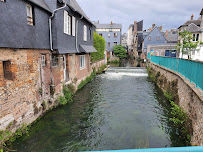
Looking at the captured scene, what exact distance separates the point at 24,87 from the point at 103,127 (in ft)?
15.2

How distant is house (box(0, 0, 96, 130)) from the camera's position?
5.89 m

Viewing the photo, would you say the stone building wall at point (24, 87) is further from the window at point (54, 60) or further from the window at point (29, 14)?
the window at point (29, 14)

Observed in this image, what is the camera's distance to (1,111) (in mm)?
5602

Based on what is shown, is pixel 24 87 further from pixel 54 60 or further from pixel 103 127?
pixel 103 127

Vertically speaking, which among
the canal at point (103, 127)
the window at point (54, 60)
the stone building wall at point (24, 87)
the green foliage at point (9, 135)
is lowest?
the canal at point (103, 127)

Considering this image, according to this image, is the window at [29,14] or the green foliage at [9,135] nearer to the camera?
the green foliage at [9,135]

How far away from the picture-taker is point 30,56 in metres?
7.42

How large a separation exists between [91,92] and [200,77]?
9804mm

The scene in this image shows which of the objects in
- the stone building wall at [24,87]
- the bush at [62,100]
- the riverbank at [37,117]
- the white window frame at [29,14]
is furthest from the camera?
the bush at [62,100]

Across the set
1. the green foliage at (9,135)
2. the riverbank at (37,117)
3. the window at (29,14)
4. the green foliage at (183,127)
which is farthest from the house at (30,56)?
the green foliage at (183,127)

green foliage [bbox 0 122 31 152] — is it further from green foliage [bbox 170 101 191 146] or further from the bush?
green foliage [bbox 170 101 191 146]

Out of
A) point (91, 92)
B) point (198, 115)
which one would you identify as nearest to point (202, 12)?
point (91, 92)

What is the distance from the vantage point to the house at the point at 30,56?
19.3 ft

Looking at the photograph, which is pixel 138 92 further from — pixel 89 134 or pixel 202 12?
pixel 202 12
